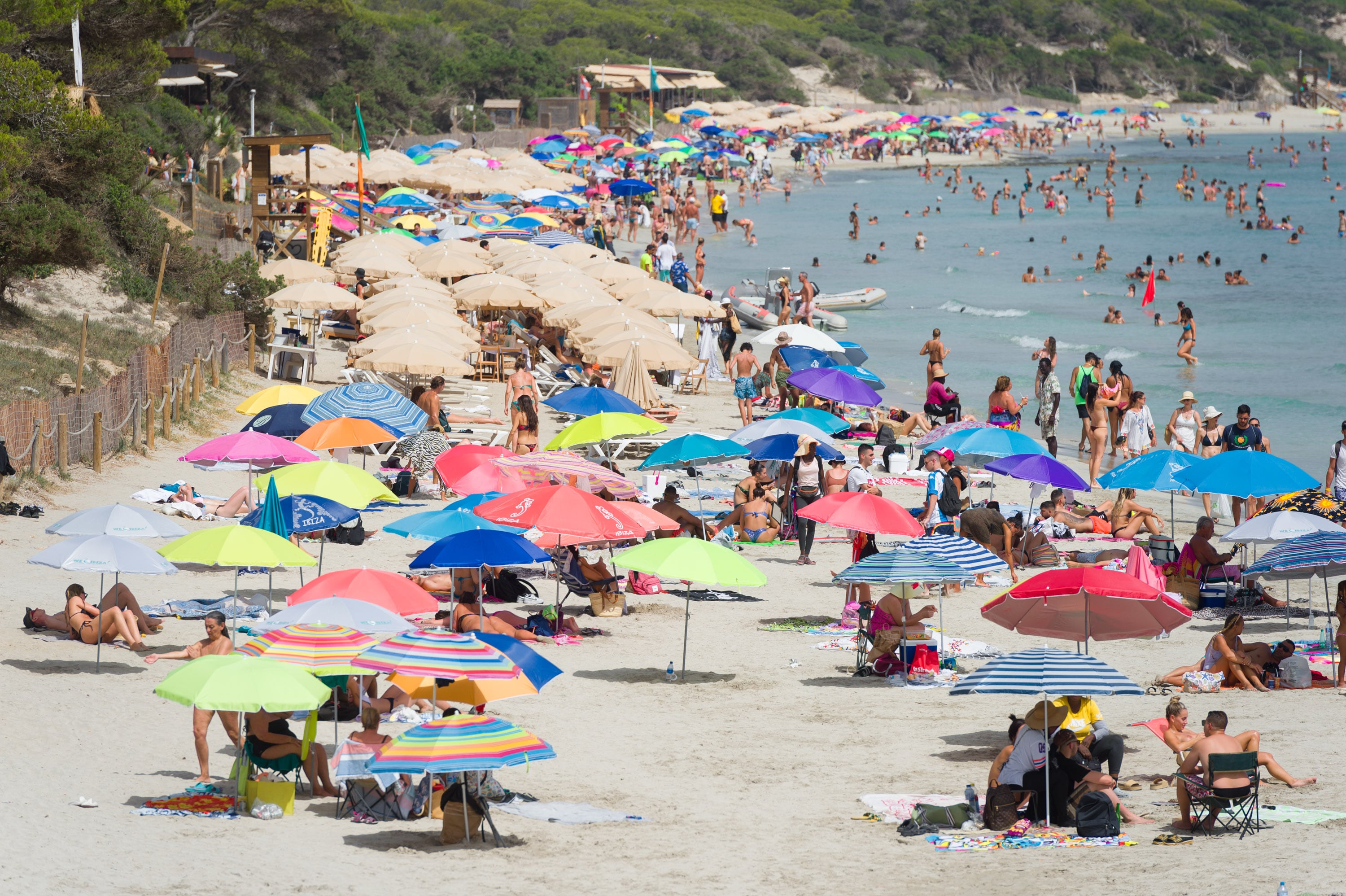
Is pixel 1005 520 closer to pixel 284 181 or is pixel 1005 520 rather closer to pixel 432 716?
pixel 432 716

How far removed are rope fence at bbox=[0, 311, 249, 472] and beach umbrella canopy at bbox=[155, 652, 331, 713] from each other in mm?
7685

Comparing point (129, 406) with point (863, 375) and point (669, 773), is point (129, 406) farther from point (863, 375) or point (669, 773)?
point (669, 773)

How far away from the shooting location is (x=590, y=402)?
1742 centimetres

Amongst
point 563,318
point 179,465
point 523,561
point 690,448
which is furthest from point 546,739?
point 563,318

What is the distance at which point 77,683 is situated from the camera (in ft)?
33.0

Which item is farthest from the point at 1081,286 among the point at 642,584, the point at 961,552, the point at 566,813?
the point at 566,813

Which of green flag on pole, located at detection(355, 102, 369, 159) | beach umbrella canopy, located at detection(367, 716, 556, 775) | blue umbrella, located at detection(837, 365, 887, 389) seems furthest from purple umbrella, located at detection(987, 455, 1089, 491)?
green flag on pole, located at detection(355, 102, 369, 159)

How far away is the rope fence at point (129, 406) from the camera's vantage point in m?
14.7

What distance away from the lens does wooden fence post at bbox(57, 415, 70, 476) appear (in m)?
15.2

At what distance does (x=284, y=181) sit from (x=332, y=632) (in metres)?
30.5

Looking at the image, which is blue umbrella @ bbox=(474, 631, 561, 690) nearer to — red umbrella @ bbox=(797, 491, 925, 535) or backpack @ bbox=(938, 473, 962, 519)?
red umbrella @ bbox=(797, 491, 925, 535)

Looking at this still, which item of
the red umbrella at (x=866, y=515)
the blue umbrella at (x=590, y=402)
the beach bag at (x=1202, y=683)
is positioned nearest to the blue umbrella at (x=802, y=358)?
the blue umbrella at (x=590, y=402)

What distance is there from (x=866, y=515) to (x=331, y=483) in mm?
4479

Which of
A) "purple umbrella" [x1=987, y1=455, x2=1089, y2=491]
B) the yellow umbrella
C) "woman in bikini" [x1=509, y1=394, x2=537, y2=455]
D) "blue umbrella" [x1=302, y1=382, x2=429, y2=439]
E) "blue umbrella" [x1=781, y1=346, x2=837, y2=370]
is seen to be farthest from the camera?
"blue umbrella" [x1=781, y1=346, x2=837, y2=370]
